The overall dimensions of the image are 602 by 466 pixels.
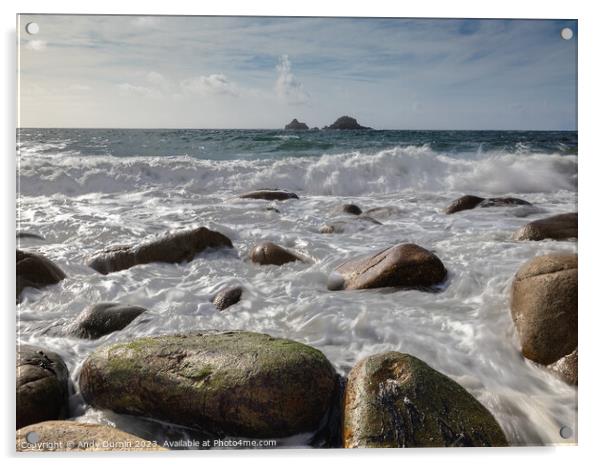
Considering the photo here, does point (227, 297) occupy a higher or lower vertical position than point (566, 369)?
higher

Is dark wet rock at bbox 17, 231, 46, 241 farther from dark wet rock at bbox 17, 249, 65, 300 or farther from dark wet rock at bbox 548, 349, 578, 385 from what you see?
dark wet rock at bbox 548, 349, 578, 385

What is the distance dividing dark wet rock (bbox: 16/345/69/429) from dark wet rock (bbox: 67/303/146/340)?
0.83 ft

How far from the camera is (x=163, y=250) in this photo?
3225mm

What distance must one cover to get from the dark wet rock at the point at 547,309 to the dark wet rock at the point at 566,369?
0.02 metres

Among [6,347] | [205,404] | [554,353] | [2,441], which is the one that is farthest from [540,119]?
[2,441]

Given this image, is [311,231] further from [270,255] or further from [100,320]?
[100,320]

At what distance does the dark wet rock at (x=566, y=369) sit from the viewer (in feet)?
8.11

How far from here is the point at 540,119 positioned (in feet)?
9.59

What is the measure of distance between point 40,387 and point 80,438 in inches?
14.3

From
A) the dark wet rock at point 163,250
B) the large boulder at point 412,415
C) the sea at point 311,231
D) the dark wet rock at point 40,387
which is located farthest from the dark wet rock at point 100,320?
the large boulder at point 412,415

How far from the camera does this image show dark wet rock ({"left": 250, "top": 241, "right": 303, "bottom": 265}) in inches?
127

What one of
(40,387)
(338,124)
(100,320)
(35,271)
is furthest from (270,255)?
(40,387)

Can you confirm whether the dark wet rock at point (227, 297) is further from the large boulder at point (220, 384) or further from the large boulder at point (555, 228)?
the large boulder at point (555, 228)

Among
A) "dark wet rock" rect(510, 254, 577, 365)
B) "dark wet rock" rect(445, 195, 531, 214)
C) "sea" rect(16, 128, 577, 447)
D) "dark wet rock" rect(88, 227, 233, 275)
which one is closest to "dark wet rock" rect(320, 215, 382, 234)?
"sea" rect(16, 128, 577, 447)
